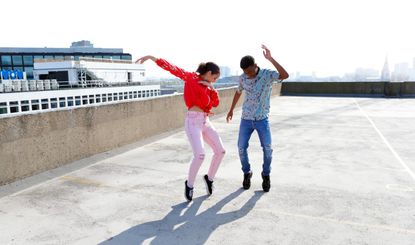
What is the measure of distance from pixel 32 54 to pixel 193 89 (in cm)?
8019

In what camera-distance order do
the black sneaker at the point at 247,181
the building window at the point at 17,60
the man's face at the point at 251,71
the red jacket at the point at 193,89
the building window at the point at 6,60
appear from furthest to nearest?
the building window at the point at 17,60, the building window at the point at 6,60, the black sneaker at the point at 247,181, the man's face at the point at 251,71, the red jacket at the point at 193,89

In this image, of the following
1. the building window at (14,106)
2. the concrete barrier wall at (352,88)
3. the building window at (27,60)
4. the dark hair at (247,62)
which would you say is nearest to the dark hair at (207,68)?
the dark hair at (247,62)

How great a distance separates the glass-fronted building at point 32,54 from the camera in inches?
A: 2795

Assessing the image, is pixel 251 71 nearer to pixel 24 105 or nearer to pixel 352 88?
pixel 352 88

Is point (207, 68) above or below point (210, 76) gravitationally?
above

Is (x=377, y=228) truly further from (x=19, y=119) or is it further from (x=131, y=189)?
(x=19, y=119)

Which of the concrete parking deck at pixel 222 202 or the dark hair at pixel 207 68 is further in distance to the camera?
the dark hair at pixel 207 68

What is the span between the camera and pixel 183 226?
3.78 meters

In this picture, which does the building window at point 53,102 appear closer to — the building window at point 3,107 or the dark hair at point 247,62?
the building window at point 3,107

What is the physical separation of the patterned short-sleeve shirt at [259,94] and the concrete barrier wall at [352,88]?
22.0 m

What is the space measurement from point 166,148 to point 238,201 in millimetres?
3544

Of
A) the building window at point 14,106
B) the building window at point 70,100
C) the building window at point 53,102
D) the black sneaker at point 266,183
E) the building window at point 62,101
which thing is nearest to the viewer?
the black sneaker at point 266,183

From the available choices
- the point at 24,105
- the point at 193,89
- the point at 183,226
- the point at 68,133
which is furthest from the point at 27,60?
the point at 183,226

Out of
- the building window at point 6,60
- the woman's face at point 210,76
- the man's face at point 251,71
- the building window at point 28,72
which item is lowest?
the woman's face at point 210,76
